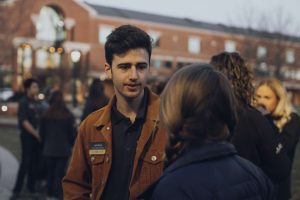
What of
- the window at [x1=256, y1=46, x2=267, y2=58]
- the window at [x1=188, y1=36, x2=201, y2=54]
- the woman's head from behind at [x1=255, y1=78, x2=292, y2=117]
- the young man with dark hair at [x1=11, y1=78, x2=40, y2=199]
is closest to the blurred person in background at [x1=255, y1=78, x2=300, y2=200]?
the woman's head from behind at [x1=255, y1=78, x2=292, y2=117]

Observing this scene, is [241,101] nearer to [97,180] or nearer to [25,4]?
[97,180]

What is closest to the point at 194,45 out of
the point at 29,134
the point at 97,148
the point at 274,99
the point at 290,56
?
the point at 290,56

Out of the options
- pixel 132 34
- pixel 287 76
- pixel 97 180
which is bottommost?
pixel 287 76

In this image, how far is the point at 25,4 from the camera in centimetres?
4075

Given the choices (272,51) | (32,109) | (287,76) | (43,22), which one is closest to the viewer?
(32,109)

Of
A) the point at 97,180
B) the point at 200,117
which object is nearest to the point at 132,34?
the point at 97,180

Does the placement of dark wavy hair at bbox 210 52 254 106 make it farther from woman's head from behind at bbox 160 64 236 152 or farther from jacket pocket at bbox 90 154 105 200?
woman's head from behind at bbox 160 64 236 152

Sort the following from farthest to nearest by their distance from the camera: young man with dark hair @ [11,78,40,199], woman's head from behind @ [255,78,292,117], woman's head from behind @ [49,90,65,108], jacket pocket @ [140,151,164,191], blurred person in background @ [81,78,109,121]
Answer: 1. young man with dark hair @ [11,78,40,199]
2. woman's head from behind @ [49,90,65,108]
3. blurred person in background @ [81,78,109,121]
4. woman's head from behind @ [255,78,292,117]
5. jacket pocket @ [140,151,164,191]

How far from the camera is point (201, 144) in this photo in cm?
217

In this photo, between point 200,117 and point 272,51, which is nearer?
point 200,117

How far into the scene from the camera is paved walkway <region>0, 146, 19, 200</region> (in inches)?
359

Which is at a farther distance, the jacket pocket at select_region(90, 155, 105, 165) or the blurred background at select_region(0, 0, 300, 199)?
the blurred background at select_region(0, 0, 300, 199)

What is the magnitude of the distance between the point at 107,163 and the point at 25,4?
39.5m

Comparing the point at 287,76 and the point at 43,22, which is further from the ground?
the point at 43,22
